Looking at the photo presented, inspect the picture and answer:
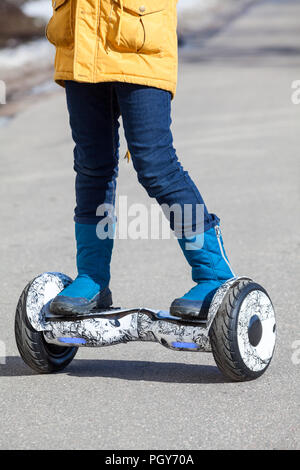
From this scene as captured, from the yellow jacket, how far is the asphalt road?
1.03 metres

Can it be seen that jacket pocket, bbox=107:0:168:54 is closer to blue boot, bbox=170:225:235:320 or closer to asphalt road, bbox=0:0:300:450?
blue boot, bbox=170:225:235:320

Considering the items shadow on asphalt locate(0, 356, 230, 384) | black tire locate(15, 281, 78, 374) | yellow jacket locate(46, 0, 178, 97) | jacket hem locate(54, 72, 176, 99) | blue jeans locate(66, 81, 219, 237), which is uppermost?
yellow jacket locate(46, 0, 178, 97)

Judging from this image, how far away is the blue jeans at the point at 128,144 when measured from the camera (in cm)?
316

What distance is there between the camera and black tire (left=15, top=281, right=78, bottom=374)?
10.9ft

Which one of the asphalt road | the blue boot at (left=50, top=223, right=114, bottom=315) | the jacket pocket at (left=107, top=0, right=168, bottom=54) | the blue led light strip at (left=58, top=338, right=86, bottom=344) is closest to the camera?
the asphalt road

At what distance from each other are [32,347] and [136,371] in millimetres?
389

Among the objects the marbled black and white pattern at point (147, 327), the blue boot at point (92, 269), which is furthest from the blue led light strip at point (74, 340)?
the blue boot at point (92, 269)

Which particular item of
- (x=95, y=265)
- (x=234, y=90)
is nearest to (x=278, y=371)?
(x=95, y=265)

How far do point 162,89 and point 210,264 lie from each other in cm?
60

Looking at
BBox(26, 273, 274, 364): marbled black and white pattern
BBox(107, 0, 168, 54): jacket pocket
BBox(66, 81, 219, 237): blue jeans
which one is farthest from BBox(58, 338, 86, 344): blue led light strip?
BBox(107, 0, 168, 54): jacket pocket

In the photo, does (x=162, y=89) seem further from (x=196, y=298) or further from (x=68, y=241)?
(x=68, y=241)

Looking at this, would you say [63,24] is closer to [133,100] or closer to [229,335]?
[133,100]

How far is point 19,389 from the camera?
3297mm

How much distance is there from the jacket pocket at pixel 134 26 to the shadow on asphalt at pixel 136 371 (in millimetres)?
1110
